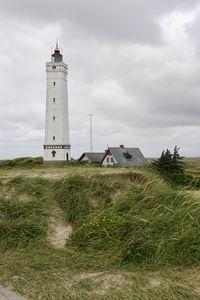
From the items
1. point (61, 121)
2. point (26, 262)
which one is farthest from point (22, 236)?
point (61, 121)

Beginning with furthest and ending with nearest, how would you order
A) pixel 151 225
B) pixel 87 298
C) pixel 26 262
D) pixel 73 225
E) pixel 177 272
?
pixel 73 225
pixel 151 225
pixel 26 262
pixel 177 272
pixel 87 298

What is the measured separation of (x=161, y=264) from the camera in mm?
5832

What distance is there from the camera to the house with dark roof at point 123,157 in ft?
140

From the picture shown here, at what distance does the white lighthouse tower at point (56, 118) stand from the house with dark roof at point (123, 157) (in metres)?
4.99

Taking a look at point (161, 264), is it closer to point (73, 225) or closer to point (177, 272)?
point (177, 272)

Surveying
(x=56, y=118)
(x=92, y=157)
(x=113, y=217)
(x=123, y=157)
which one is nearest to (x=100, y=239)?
(x=113, y=217)

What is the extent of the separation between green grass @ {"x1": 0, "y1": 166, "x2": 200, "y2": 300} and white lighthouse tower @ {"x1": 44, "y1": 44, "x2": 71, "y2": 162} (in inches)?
1159

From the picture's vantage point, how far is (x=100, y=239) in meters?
6.84

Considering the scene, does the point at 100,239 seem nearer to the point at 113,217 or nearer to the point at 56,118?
the point at 113,217

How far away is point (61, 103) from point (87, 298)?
35858mm

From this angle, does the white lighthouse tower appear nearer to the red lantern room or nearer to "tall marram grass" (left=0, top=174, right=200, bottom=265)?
the red lantern room

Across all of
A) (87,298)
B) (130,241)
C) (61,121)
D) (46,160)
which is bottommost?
(87,298)

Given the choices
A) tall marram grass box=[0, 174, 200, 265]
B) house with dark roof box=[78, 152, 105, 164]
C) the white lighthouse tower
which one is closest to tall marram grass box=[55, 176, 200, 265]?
tall marram grass box=[0, 174, 200, 265]

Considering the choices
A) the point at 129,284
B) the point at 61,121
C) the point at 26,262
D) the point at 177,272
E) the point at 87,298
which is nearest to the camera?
the point at 87,298
